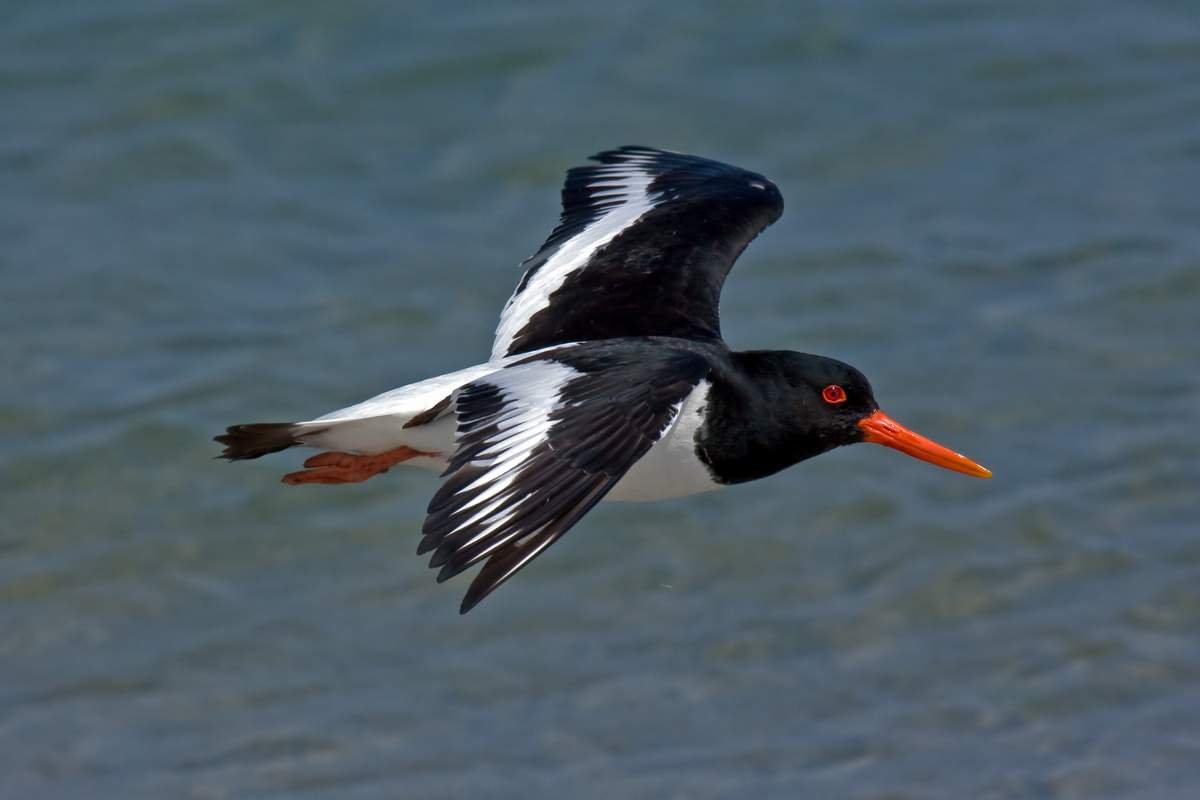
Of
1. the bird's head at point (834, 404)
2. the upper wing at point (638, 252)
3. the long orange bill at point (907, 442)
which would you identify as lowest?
the long orange bill at point (907, 442)

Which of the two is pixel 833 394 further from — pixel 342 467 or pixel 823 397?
pixel 342 467

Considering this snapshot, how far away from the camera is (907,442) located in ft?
21.5

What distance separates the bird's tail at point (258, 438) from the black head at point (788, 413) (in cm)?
139

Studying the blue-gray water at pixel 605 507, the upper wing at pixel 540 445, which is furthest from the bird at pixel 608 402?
the blue-gray water at pixel 605 507

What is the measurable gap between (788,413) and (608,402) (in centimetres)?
99

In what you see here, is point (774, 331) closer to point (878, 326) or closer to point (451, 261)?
point (878, 326)

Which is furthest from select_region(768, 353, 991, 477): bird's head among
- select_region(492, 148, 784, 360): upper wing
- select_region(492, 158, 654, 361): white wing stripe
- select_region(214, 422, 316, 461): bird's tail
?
select_region(214, 422, 316, 461): bird's tail

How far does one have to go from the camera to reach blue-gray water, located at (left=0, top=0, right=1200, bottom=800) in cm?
720

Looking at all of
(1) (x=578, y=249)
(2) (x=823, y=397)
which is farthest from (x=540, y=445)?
(1) (x=578, y=249)

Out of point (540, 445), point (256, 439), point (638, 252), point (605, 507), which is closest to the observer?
point (540, 445)

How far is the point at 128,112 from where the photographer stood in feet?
37.6

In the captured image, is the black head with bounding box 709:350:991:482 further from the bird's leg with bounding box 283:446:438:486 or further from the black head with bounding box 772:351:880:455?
the bird's leg with bounding box 283:446:438:486

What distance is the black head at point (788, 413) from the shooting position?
6105 mm

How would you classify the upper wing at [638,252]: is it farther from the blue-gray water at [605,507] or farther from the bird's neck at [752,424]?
the blue-gray water at [605,507]
